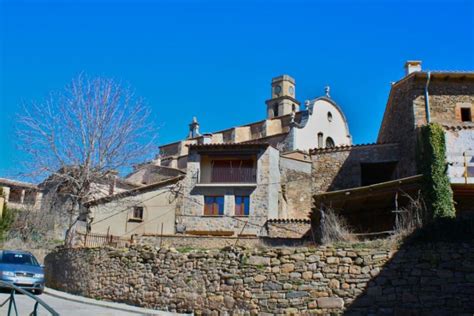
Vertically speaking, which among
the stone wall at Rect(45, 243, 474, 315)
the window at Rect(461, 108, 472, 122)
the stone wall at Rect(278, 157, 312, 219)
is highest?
the window at Rect(461, 108, 472, 122)

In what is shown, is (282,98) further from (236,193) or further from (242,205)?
(242,205)

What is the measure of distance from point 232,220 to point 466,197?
1256 cm

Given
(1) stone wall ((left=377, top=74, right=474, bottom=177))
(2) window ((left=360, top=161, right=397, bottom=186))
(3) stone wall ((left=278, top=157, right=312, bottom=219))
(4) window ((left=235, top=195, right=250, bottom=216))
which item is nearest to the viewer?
(1) stone wall ((left=377, top=74, right=474, bottom=177))

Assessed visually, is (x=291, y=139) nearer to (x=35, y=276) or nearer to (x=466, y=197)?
(x=466, y=197)

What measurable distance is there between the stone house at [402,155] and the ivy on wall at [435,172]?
41 centimetres

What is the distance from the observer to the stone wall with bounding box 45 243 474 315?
13688 millimetres

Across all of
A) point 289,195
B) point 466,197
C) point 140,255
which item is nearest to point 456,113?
point 466,197

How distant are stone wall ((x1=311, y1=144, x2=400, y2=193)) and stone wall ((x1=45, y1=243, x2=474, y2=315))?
11159mm

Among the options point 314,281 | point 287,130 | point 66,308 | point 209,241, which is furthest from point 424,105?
point 287,130

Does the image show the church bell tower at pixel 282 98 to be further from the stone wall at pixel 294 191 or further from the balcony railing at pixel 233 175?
the balcony railing at pixel 233 175

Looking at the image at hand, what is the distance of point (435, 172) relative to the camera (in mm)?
18547

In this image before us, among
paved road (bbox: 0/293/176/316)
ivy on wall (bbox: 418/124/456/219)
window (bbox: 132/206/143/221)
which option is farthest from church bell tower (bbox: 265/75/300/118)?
paved road (bbox: 0/293/176/316)

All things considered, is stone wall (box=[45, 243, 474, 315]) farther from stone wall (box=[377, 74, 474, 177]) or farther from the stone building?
the stone building

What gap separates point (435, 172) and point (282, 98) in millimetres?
43158
